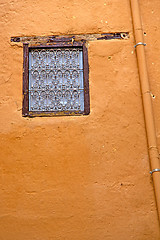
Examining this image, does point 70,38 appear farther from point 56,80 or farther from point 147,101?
point 147,101

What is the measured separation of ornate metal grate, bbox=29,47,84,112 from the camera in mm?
4359

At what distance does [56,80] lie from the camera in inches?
176

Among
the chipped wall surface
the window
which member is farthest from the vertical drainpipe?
the window

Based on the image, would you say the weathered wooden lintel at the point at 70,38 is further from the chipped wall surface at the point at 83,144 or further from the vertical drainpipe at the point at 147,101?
the vertical drainpipe at the point at 147,101

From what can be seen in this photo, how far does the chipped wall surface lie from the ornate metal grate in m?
0.16

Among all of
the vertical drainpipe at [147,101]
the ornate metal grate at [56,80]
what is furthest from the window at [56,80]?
the vertical drainpipe at [147,101]

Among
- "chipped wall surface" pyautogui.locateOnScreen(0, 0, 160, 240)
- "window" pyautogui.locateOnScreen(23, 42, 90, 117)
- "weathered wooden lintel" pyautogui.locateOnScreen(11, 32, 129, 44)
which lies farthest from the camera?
"weathered wooden lintel" pyautogui.locateOnScreen(11, 32, 129, 44)

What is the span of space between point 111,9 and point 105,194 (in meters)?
2.61

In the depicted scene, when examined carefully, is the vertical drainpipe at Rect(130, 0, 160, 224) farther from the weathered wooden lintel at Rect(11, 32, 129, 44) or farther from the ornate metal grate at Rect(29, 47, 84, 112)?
the ornate metal grate at Rect(29, 47, 84, 112)

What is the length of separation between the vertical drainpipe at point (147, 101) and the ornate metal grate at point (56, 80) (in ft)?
2.63

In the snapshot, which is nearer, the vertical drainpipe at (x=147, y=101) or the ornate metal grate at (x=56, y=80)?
the vertical drainpipe at (x=147, y=101)

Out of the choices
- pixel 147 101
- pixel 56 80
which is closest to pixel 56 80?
→ pixel 56 80

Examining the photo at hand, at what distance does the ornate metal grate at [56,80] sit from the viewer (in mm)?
4359

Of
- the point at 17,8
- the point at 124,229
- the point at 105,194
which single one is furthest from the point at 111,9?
the point at 124,229
